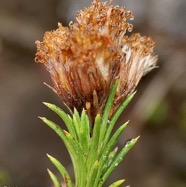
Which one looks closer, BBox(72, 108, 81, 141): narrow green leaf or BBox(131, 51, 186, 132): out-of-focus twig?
BBox(72, 108, 81, 141): narrow green leaf

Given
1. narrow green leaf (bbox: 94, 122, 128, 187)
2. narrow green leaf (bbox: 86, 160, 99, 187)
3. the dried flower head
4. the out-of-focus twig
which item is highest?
the out-of-focus twig

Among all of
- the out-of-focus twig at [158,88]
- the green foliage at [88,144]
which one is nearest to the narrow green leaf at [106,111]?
the green foliage at [88,144]

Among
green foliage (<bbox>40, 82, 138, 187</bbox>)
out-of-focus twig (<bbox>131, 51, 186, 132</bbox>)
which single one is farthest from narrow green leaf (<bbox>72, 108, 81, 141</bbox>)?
out-of-focus twig (<bbox>131, 51, 186, 132</bbox>)

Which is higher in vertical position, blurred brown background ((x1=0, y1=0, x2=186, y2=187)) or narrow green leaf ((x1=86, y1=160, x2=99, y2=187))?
blurred brown background ((x1=0, y1=0, x2=186, y2=187))

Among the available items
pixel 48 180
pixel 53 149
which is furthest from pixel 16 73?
pixel 48 180

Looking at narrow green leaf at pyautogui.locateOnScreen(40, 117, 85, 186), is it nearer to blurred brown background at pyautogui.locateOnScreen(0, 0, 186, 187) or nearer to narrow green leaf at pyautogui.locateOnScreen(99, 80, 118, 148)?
narrow green leaf at pyautogui.locateOnScreen(99, 80, 118, 148)

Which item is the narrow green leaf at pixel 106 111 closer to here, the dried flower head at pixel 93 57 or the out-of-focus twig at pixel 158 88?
the dried flower head at pixel 93 57

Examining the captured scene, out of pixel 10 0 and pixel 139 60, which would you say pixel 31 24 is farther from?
pixel 139 60
